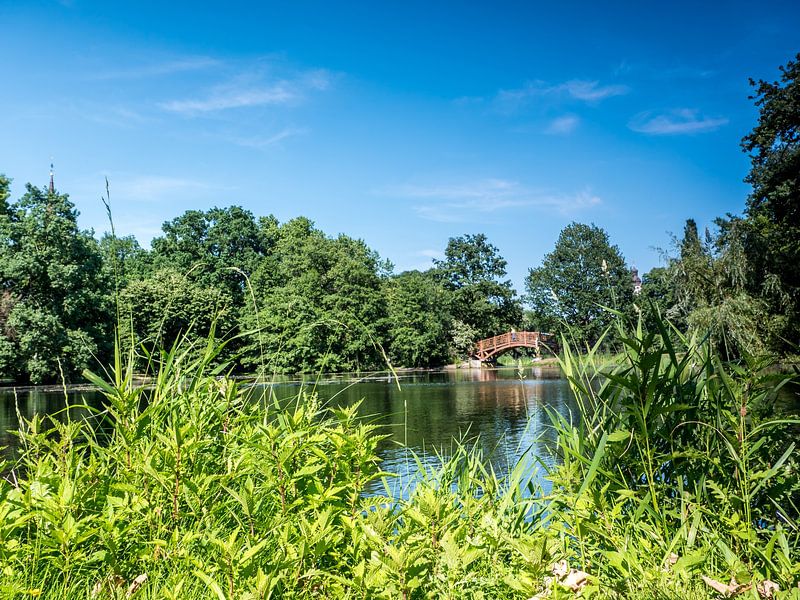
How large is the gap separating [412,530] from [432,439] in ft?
35.8

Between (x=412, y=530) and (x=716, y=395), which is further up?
(x=716, y=395)

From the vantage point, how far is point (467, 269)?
50.9 meters

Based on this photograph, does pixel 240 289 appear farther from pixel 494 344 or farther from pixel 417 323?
pixel 494 344

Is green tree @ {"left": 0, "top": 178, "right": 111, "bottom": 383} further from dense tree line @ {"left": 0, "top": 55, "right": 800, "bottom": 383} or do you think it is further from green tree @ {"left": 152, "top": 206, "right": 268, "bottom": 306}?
green tree @ {"left": 152, "top": 206, "right": 268, "bottom": 306}

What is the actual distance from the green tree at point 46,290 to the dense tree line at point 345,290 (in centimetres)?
7

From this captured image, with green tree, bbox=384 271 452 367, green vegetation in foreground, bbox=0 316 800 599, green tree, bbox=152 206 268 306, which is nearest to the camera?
green vegetation in foreground, bbox=0 316 800 599

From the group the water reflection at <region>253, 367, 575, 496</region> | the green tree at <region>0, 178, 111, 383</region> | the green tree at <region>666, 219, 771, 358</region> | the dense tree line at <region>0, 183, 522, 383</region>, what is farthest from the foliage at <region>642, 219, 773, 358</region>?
the green tree at <region>0, 178, 111, 383</region>

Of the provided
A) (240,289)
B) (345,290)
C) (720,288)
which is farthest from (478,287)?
(720,288)

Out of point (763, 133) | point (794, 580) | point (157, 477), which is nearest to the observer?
point (794, 580)

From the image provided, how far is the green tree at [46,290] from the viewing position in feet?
87.7

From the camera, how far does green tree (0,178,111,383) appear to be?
26.7 meters

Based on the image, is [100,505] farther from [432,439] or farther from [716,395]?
[432,439]

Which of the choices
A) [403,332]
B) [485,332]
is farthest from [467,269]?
[403,332]

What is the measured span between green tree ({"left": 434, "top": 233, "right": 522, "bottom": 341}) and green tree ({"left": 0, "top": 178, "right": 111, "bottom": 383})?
1105 inches
